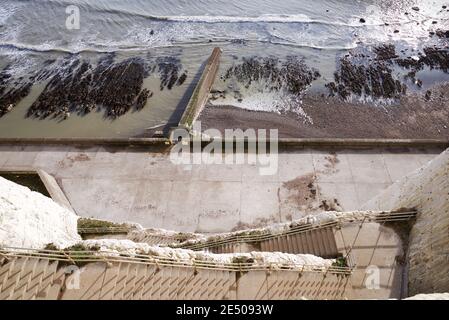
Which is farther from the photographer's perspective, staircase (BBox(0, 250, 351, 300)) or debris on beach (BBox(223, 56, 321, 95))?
debris on beach (BBox(223, 56, 321, 95))

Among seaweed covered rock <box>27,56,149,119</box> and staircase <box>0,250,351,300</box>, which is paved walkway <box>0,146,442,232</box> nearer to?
staircase <box>0,250,351,300</box>

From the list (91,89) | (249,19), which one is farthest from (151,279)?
(249,19)

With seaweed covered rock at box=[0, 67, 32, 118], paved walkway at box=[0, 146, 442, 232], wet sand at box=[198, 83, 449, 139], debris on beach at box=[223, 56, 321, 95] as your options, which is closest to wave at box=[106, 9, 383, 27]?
debris on beach at box=[223, 56, 321, 95]

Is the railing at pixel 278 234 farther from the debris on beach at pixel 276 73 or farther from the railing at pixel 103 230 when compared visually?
the debris on beach at pixel 276 73

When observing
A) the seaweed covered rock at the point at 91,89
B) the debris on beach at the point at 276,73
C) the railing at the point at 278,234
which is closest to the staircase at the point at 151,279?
the railing at the point at 278,234

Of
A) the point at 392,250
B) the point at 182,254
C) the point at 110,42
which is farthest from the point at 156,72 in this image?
the point at 392,250

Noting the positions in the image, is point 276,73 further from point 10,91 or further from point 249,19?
point 10,91

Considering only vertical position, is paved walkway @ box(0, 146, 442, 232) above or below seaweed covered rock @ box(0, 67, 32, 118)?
below
